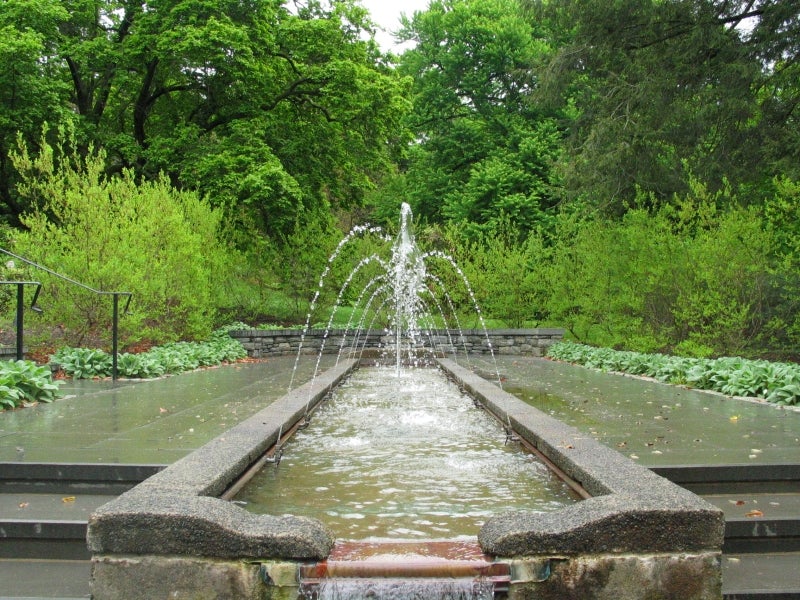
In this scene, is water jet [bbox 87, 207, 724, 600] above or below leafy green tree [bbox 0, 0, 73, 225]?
below

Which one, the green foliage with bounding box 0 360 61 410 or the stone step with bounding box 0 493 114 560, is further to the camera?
the green foliage with bounding box 0 360 61 410

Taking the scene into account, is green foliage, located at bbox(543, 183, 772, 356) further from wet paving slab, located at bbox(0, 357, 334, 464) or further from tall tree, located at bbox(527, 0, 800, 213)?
wet paving slab, located at bbox(0, 357, 334, 464)

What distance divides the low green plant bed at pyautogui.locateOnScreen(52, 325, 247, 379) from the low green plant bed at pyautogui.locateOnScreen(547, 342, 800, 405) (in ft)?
23.0

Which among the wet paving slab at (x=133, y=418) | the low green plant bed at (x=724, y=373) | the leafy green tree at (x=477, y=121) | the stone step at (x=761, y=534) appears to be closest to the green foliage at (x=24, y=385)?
the wet paving slab at (x=133, y=418)

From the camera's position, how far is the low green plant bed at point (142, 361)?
402 inches

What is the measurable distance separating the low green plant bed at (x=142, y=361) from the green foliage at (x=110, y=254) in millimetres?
532

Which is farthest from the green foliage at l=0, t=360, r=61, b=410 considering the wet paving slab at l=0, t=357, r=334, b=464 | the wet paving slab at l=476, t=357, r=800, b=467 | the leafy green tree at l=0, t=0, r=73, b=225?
the leafy green tree at l=0, t=0, r=73, b=225

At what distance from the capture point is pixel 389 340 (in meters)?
18.0

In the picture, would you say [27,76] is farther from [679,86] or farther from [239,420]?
[679,86]

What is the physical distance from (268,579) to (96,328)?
9531mm

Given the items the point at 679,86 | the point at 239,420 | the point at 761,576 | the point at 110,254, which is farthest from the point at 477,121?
the point at 761,576

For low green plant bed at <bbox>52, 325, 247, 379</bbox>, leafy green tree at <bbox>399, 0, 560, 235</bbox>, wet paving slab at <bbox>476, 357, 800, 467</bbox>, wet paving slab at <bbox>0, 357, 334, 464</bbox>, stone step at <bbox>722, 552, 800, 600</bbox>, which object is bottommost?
stone step at <bbox>722, 552, 800, 600</bbox>

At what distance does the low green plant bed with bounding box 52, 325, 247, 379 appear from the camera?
10211 millimetres

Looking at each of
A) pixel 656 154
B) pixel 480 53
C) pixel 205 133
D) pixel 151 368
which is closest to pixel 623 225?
pixel 656 154
